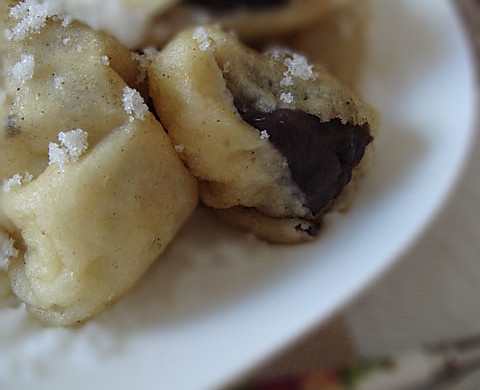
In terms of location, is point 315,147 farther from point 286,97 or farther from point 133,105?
point 133,105

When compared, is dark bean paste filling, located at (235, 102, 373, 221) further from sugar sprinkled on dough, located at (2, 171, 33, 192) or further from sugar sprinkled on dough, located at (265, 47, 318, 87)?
sugar sprinkled on dough, located at (2, 171, 33, 192)

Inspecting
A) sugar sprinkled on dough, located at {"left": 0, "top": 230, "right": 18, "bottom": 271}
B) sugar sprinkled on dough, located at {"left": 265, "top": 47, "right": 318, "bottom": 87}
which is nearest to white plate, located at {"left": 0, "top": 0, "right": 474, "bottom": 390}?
sugar sprinkled on dough, located at {"left": 0, "top": 230, "right": 18, "bottom": 271}

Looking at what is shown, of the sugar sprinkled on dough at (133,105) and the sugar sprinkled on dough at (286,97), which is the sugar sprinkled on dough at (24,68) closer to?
the sugar sprinkled on dough at (133,105)

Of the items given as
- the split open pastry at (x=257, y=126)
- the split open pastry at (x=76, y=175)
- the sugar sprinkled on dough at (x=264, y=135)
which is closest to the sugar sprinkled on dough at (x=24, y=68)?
the split open pastry at (x=76, y=175)

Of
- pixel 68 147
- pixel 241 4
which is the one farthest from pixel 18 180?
pixel 241 4

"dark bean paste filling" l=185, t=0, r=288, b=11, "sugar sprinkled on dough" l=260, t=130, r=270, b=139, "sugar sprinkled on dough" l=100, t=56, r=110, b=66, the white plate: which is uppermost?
"dark bean paste filling" l=185, t=0, r=288, b=11
